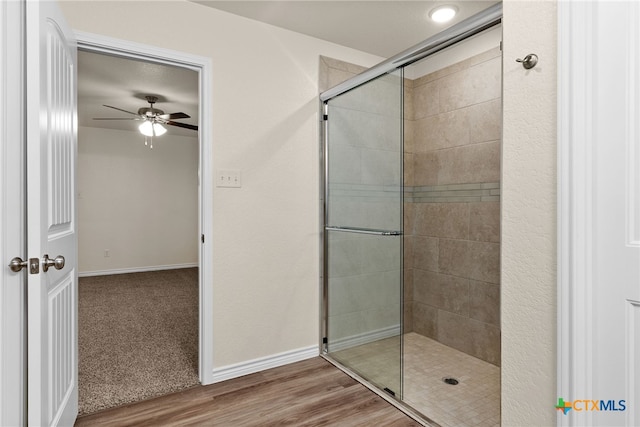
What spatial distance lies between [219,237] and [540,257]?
1.81m

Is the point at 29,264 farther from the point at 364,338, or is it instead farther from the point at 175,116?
the point at 175,116

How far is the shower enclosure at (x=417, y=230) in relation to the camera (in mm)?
2172

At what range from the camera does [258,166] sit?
8.18 feet

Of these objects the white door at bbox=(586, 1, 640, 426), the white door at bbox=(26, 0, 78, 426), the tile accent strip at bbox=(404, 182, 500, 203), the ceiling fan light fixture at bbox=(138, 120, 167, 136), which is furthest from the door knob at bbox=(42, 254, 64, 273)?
the ceiling fan light fixture at bbox=(138, 120, 167, 136)

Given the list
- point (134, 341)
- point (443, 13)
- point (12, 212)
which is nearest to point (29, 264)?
point (12, 212)

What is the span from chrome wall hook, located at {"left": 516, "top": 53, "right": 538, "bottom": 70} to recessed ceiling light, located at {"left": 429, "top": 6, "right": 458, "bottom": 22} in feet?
4.11

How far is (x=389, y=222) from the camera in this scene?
2201mm

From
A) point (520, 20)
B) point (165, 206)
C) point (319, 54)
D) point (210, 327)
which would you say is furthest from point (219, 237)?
point (165, 206)

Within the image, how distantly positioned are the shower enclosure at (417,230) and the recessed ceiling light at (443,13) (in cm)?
50

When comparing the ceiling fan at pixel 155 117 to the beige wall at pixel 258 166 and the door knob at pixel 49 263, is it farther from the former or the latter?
the door knob at pixel 49 263

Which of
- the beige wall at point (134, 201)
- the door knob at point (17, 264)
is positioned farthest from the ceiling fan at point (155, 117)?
the door knob at point (17, 264)

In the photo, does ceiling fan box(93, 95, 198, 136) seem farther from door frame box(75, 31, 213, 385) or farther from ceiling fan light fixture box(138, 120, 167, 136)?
door frame box(75, 31, 213, 385)

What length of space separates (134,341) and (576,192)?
10.8 feet

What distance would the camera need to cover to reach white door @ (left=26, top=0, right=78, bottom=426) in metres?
1.24
